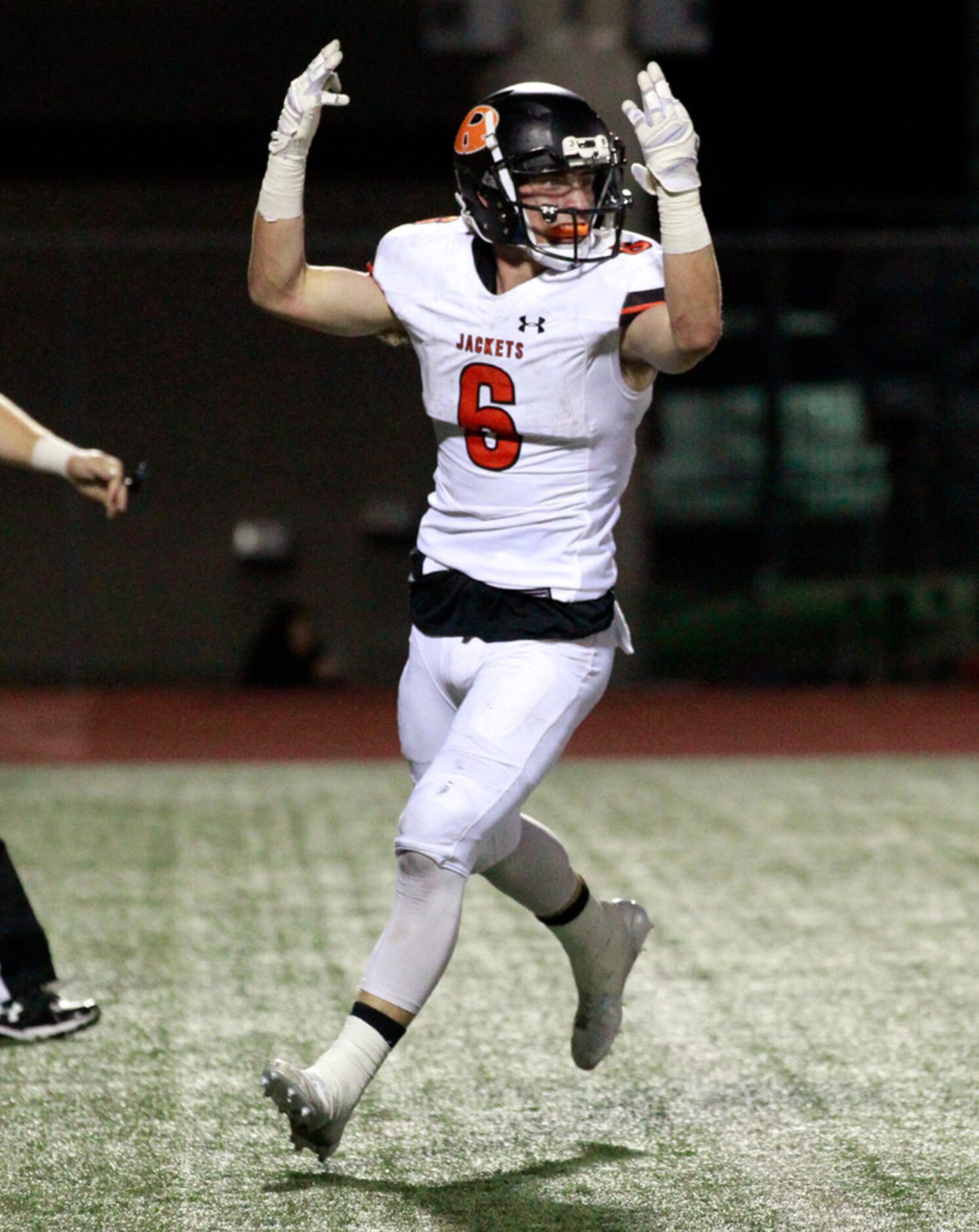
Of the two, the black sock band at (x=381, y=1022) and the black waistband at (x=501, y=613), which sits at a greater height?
the black waistband at (x=501, y=613)

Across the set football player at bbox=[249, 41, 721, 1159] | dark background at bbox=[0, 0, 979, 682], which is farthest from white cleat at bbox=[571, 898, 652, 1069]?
dark background at bbox=[0, 0, 979, 682]

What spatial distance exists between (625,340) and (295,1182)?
1660 mm

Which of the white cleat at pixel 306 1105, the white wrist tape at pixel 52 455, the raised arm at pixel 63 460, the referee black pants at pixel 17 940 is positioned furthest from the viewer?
the referee black pants at pixel 17 940

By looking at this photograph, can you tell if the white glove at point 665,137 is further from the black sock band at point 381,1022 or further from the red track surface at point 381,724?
the red track surface at point 381,724

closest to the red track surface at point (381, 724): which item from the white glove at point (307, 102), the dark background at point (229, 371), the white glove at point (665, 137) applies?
the dark background at point (229, 371)

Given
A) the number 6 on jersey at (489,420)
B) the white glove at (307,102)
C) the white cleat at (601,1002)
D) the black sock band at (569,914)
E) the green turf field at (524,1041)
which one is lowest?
the green turf field at (524,1041)

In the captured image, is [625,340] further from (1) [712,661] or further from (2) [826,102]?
(2) [826,102]

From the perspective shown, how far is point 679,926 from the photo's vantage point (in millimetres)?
5852

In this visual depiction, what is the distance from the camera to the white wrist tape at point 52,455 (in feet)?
13.2

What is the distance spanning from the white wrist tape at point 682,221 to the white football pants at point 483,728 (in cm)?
78

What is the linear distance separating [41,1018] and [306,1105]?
1.48 m

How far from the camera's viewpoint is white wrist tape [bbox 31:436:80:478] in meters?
4.02

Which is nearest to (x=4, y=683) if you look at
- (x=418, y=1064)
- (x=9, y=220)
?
(x=9, y=220)

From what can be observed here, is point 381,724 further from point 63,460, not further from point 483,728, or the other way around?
point 483,728
